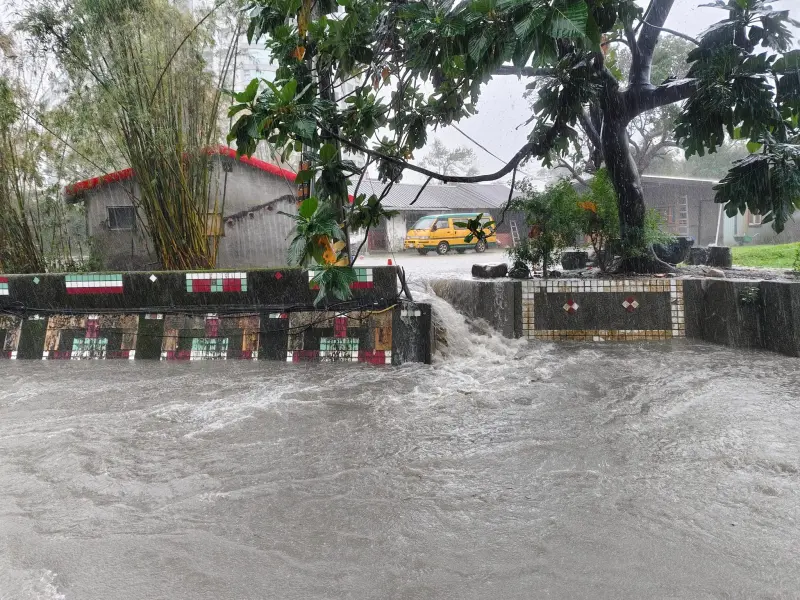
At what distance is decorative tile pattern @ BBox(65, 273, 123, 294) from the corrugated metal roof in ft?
50.2

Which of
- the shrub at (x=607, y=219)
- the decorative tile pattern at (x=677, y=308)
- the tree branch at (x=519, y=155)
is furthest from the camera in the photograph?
the shrub at (x=607, y=219)

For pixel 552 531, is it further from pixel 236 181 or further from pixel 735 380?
pixel 236 181

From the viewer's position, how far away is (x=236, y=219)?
33.9 ft

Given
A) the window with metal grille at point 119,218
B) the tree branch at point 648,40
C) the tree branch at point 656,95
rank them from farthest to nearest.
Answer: the window with metal grille at point 119,218 → the tree branch at point 648,40 → the tree branch at point 656,95

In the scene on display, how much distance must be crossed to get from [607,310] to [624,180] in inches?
71.2

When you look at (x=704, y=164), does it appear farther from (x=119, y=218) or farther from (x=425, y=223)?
(x=119, y=218)

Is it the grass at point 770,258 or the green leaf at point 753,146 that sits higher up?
the green leaf at point 753,146

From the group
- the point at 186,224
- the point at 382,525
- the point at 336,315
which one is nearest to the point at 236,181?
the point at 186,224

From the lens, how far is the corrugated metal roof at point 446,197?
2227cm

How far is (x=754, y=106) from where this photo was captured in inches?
158

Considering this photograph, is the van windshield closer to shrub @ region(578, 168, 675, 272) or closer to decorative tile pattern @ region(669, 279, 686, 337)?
shrub @ region(578, 168, 675, 272)

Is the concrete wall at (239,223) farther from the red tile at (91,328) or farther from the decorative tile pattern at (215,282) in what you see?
the decorative tile pattern at (215,282)

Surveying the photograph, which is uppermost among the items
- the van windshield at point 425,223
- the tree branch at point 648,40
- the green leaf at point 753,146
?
the tree branch at point 648,40

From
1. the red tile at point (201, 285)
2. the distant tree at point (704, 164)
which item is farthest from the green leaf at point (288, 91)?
the distant tree at point (704, 164)
